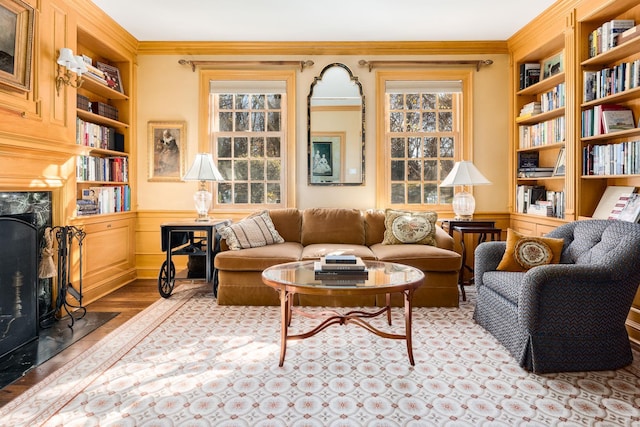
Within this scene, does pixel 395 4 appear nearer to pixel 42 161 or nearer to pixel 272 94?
pixel 272 94

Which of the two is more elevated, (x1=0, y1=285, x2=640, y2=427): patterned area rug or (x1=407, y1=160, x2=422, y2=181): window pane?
(x1=407, y1=160, x2=422, y2=181): window pane

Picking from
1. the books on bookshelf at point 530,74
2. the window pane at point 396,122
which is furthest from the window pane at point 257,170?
the books on bookshelf at point 530,74

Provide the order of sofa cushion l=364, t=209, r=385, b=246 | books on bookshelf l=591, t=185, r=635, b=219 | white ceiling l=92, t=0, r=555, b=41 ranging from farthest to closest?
sofa cushion l=364, t=209, r=385, b=246 < white ceiling l=92, t=0, r=555, b=41 < books on bookshelf l=591, t=185, r=635, b=219

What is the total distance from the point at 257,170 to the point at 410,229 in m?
1.99

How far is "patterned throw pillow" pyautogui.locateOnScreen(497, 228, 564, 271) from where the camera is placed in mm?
2873

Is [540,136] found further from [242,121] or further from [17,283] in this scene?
[17,283]

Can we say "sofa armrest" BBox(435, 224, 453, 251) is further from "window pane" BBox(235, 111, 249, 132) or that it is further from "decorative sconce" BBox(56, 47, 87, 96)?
"decorative sconce" BBox(56, 47, 87, 96)

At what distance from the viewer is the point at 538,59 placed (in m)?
4.52

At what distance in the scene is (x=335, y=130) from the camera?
4.75 meters

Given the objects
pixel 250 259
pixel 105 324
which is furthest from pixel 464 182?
pixel 105 324

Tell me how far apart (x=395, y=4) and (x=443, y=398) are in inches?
133

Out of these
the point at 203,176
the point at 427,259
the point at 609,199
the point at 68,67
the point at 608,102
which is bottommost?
the point at 427,259

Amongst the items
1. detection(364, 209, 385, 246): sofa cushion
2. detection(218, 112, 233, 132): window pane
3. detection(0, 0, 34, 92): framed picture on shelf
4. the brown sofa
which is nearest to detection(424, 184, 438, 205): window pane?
detection(364, 209, 385, 246): sofa cushion

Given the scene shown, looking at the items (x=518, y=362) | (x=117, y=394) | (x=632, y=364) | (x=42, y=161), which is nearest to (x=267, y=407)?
(x=117, y=394)
